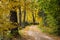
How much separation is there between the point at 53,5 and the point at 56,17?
136cm

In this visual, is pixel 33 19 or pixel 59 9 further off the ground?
pixel 59 9

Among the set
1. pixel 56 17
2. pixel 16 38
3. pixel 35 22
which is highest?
pixel 56 17

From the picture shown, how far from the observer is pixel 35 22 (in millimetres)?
46312

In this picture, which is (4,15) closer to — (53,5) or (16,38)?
(16,38)

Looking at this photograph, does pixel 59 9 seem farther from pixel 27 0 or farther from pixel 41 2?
pixel 27 0

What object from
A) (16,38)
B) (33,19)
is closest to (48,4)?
(16,38)

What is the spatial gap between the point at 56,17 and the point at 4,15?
9160 millimetres

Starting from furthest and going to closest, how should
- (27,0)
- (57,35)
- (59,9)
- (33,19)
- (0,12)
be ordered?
1. (33,19)
2. (57,35)
3. (59,9)
4. (27,0)
5. (0,12)

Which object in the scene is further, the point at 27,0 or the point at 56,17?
the point at 56,17

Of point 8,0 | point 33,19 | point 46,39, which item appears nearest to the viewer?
point 8,0

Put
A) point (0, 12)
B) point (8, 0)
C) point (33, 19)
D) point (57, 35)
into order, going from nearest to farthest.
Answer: point (0, 12) → point (8, 0) → point (57, 35) → point (33, 19)

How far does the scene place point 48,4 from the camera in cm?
1817

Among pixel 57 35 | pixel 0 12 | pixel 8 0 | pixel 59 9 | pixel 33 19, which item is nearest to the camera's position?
pixel 0 12

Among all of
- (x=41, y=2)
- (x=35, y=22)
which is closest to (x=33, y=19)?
(x=35, y=22)
